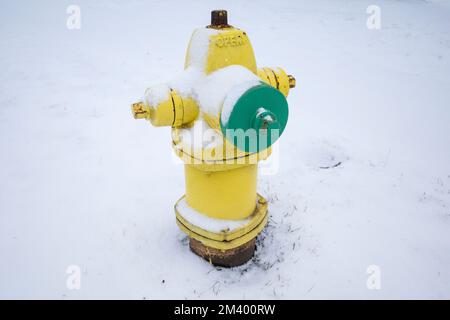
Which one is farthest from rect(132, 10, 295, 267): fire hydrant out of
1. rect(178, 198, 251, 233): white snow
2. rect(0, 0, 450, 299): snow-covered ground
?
rect(0, 0, 450, 299): snow-covered ground

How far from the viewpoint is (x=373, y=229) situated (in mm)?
2625

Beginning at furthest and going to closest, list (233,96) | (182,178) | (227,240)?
(182,178) → (227,240) → (233,96)

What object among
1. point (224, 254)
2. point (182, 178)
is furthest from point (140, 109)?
point (182, 178)

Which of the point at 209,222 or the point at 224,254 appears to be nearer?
the point at 209,222

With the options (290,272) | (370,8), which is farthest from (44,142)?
(370,8)

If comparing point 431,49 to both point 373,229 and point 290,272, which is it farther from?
point 290,272

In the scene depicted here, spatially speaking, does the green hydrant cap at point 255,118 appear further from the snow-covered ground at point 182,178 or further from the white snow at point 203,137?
the snow-covered ground at point 182,178

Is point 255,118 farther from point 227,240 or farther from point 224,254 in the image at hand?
point 224,254

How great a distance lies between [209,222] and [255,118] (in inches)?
34.8

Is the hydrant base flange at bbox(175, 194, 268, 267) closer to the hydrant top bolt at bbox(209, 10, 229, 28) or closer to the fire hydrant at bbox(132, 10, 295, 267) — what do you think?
the fire hydrant at bbox(132, 10, 295, 267)

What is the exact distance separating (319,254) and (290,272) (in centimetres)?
28

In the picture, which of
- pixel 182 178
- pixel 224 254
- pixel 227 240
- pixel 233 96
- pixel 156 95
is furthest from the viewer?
pixel 182 178

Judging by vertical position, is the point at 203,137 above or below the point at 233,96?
below

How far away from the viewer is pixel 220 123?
5.03 feet
